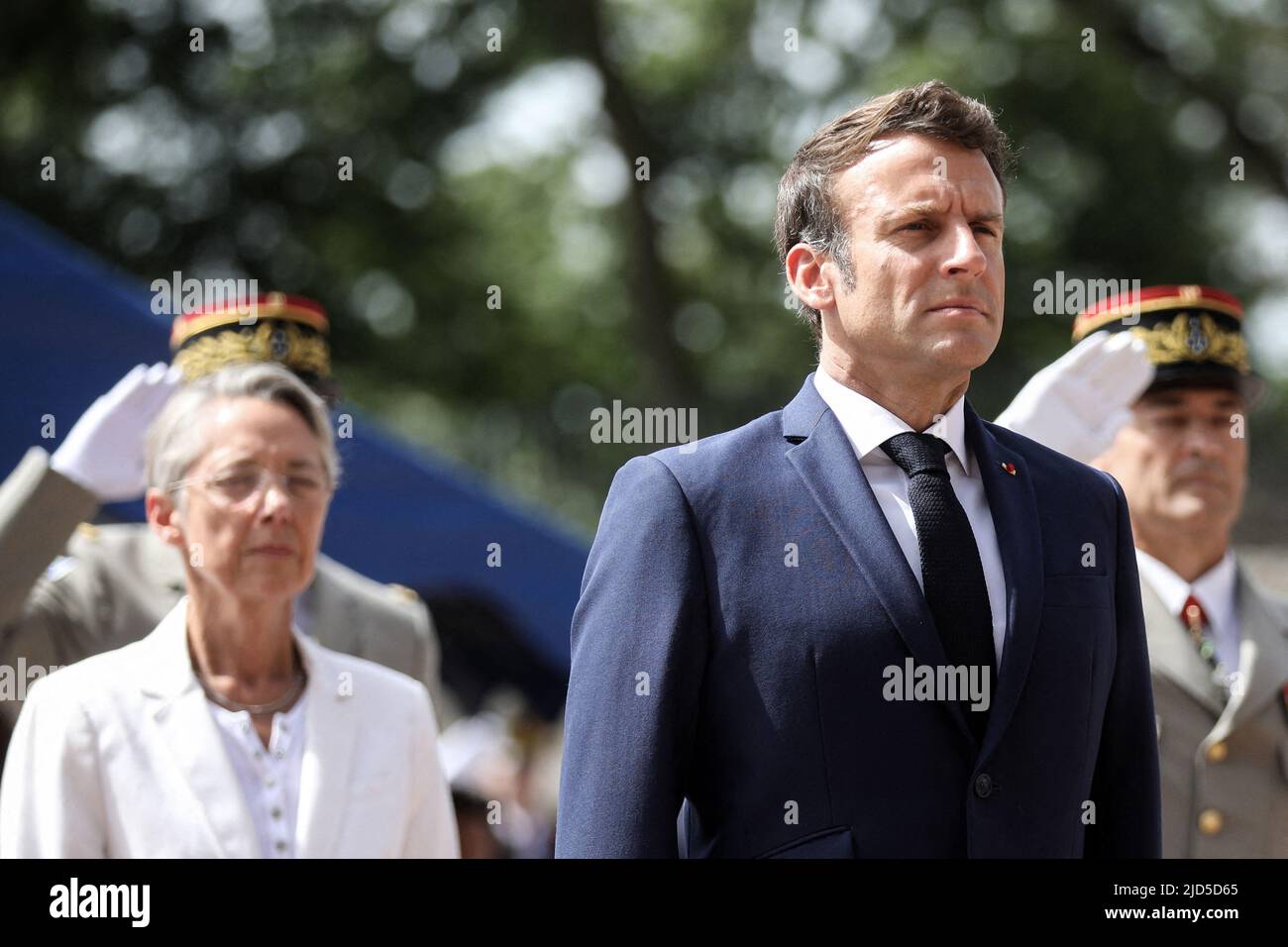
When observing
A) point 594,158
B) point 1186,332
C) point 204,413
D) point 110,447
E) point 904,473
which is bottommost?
point 904,473

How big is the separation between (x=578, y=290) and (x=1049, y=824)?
12.3 metres

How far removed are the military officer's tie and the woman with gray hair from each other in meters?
1.09

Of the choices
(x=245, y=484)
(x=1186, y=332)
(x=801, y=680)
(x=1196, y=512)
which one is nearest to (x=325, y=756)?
(x=245, y=484)

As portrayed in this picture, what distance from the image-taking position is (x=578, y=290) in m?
14.2

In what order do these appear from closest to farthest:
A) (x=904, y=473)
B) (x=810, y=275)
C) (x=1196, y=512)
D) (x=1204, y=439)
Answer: (x=904, y=473)
(x=810, y=275)
(x=1196, y=512)
(x=1204, y=439)

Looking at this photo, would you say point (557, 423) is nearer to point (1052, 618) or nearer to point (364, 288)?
point (364, 288)

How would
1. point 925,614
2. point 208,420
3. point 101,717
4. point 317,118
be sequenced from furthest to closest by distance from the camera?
point 317,118, point 208,420, point 101,717, point 925,614

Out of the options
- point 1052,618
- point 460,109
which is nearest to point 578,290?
point 460,109

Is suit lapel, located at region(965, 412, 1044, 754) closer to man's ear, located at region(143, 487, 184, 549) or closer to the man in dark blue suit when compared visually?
the man in dark blue suit

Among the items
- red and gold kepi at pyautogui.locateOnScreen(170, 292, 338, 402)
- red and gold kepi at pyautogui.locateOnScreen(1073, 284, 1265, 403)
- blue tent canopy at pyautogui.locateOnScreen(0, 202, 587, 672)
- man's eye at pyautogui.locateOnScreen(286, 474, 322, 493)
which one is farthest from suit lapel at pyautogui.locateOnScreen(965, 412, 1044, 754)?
blue tent canopy at pyautogui.locateOnScreen(0, 202, 587, 672)

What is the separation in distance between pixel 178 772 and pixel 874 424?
1250 mm

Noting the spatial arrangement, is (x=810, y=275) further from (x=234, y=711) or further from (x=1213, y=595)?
(x=1213, y=595)

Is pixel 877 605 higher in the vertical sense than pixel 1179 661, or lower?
lower

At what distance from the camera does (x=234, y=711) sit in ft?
9.46
